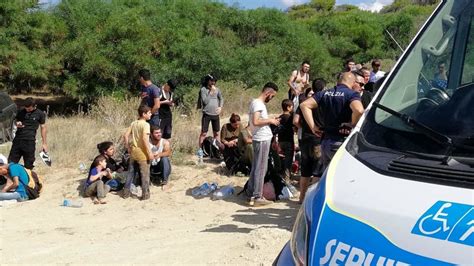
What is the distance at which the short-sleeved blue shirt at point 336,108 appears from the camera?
6082mm

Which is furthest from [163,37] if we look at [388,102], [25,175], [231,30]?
[388,102]

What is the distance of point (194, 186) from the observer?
8.83 m

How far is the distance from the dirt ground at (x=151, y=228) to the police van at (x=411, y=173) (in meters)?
2.76

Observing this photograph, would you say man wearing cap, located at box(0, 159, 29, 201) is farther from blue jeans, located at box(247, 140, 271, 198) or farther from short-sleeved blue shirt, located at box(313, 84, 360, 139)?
short-sleeved blue shirt, located at box(313, 84, 360, 139)

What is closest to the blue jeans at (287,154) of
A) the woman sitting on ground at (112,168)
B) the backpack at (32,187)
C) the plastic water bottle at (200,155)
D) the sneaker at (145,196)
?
the plastic water bottle at (200,155)

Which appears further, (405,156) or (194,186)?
Answer: (194,186)

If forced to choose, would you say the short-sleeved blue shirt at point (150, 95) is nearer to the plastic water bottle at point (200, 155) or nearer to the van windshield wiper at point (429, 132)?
the plastic water bottle at point (200, 155)

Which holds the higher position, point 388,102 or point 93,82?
point 388,102

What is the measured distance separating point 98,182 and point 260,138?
2576 millimetres

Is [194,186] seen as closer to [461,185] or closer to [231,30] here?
[461,185]

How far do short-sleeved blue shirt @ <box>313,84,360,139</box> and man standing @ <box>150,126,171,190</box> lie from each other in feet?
10.5

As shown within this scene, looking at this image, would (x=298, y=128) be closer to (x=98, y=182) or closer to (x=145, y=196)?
(x=145, y=196)

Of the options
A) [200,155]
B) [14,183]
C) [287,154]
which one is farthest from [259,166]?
[14,183]

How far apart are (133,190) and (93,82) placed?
11.4m
